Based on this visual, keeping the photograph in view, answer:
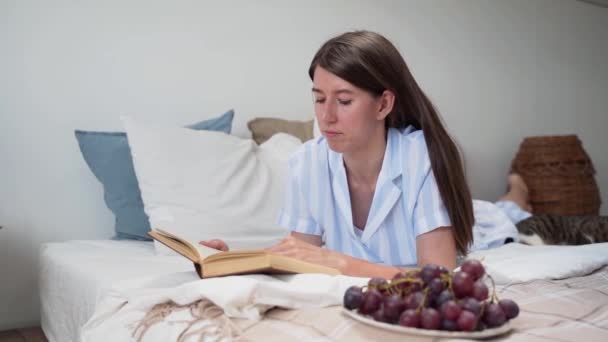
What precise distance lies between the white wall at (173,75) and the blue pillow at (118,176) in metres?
0.16

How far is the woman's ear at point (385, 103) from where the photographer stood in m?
Answer: 1.54

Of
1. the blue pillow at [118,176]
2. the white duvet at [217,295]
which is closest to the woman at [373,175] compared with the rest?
the white duvet at [217,295]

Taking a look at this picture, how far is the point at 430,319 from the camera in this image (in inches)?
32.1

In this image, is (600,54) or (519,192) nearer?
(519,192)

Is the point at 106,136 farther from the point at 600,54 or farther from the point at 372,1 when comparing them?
the point at 600,54

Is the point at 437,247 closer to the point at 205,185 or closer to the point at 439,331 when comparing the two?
the point at 439,331

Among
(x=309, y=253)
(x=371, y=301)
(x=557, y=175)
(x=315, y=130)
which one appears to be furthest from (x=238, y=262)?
(x=557, y=175)

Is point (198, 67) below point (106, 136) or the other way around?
the other way around

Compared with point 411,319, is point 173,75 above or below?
above

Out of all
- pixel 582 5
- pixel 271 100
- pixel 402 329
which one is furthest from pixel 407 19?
pixel 402 329

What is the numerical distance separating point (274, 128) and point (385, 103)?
105 cm

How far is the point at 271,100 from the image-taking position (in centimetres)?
276

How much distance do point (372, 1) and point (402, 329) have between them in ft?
8.34

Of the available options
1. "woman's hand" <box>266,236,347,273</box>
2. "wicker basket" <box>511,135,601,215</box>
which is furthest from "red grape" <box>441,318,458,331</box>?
"wicker basket" <box>511,135,601,215</box>
